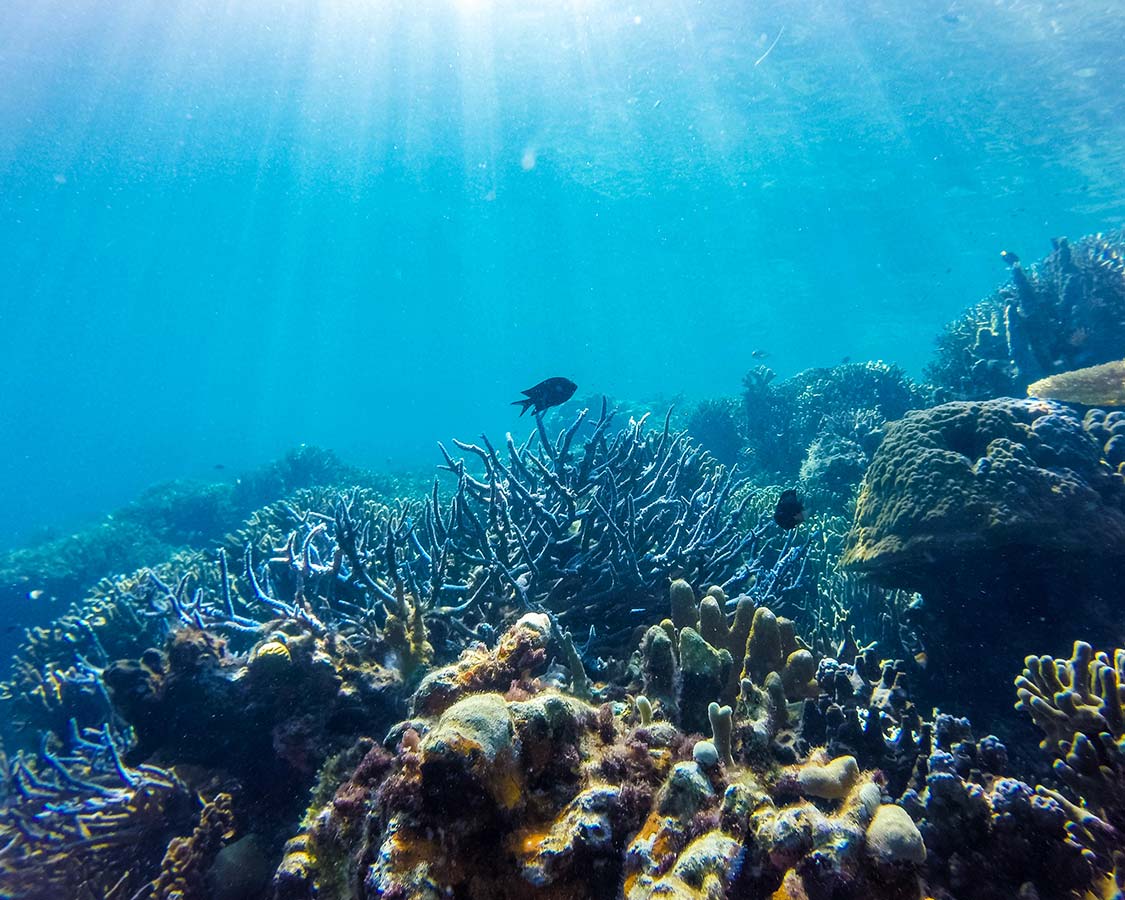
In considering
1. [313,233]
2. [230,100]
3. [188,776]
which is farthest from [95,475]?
[188,776]

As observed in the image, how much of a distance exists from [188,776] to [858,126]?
35615 millimetres

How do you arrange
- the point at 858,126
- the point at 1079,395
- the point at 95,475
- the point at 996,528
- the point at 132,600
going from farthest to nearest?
Result: the point at 95,475 < the point at 858,126 < the point at 132,600 < the point at 1079,395 < the point at 996,528

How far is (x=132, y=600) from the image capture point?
6.86m

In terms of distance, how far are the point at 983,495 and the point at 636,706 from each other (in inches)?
133

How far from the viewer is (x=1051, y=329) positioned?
9000 mm

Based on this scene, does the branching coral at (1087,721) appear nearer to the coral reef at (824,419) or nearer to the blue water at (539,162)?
the coral reef at (824,419)

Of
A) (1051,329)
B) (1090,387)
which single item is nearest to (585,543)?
(1090,387)

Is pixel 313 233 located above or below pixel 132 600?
above

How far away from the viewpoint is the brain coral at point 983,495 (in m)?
3.91

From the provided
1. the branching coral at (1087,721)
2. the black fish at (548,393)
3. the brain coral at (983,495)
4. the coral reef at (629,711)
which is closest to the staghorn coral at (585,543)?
the coral reef at (629,711)

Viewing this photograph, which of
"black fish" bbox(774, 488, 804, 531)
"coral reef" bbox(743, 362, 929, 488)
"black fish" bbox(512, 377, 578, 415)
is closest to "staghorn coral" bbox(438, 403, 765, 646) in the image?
"black fish" bbox(512, 377, 578, 415)

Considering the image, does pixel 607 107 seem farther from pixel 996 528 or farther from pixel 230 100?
pixel 996 528

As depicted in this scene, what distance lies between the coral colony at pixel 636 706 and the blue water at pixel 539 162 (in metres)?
23.8

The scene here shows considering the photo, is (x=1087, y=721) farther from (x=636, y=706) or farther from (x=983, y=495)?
(x=983, y=495)
